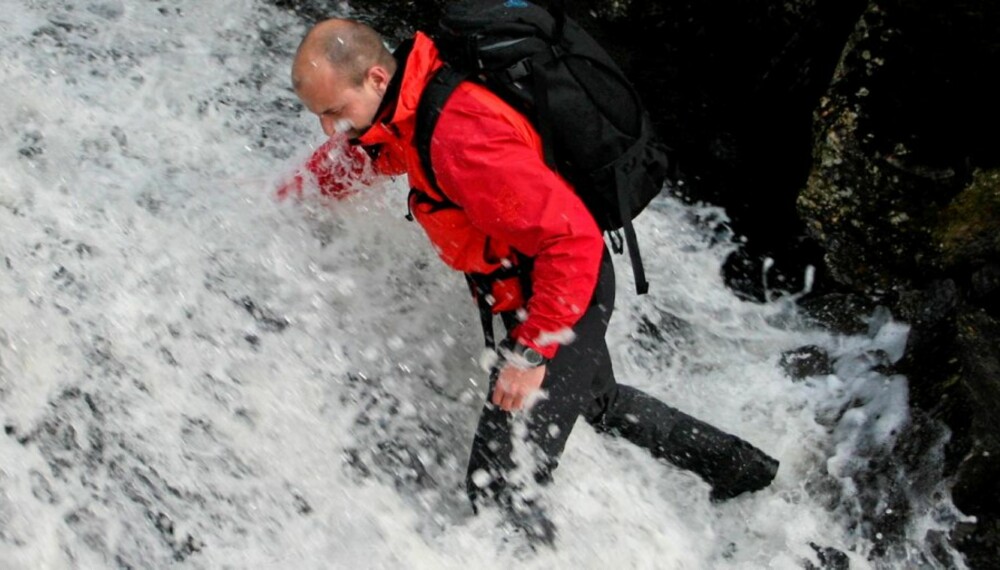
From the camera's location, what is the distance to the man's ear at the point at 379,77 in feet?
10.1

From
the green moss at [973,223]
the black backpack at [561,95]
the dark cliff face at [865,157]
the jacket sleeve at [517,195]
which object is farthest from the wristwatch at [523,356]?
the green moss at [973,223]

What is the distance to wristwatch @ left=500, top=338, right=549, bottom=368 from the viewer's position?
3225 millimetres

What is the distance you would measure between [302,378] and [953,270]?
3.87 m

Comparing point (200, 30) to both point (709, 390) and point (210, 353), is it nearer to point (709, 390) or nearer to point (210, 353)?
point (210, 353)

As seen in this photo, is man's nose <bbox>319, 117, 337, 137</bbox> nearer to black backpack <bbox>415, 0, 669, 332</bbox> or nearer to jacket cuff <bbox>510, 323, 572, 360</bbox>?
black backpack <bbox>415, 0, 669, 332</bbox>

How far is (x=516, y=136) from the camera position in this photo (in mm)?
2930

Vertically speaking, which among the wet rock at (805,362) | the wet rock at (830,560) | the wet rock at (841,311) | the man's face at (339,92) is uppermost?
the man's face at (339,92)

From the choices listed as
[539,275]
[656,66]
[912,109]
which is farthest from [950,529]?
[656,66]

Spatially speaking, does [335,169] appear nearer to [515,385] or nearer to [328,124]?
[328,124]

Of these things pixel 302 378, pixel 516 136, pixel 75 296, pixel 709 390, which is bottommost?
pixel 709 390

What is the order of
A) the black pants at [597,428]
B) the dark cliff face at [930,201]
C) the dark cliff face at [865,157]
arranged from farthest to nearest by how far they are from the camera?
1. the dark cliff face at [865,157]
2. the dark cliff face at [930,201]
3. the black pants at [597,428]

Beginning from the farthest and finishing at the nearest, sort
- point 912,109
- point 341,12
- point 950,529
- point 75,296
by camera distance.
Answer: point 341,12 < point 912,109 < point 950,529 < point 75,296

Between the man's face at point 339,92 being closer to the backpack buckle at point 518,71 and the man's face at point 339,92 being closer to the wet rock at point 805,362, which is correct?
the backpack buckle at point 518,71

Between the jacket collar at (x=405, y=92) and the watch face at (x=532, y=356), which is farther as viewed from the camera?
the watch face at (x=532, y=356)
